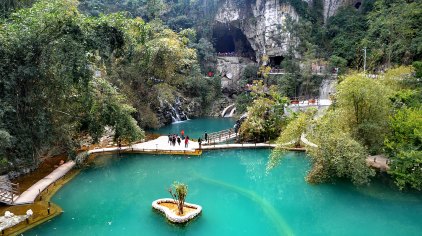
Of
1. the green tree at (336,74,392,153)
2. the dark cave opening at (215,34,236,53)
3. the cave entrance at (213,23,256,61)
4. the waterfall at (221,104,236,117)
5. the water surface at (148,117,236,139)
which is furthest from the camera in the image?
the dark cave opening at (215,34,236,53)

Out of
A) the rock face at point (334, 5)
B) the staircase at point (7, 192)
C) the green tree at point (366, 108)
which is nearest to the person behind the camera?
the staircase at point (7, 192)

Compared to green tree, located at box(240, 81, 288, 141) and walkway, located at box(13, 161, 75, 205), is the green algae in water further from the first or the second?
green tree, located at box(240, 81, 288, 141)

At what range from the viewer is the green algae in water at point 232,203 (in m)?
15.1

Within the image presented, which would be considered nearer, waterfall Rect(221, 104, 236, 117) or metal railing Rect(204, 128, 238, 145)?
metal railing Rect(204, 128, 238, 145)

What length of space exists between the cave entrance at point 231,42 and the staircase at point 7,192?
40805 mm

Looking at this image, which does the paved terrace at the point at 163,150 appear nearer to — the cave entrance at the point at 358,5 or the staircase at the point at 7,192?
the staircase at the point at 7,192

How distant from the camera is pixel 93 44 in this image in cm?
1783

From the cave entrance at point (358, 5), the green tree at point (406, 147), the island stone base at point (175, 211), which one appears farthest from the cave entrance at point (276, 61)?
the island stone base at point (175, 211)

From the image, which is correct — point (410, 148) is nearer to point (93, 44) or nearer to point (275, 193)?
point (275, 193)

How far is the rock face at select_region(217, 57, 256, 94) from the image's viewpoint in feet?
170

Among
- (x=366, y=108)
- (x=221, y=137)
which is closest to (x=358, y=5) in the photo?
(x=221, y=137)

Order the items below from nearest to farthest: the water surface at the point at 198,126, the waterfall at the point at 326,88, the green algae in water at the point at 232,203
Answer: the green algae in water at the point at 232,203
the water surface at the point at 198,126
the waterfall at the point at 326,88

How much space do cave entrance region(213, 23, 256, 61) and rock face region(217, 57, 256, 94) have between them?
113 inches

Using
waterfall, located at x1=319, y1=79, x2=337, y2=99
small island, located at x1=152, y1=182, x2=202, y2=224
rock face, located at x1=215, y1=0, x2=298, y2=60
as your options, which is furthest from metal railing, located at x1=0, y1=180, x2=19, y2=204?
rock face, located at x1=215, y1=0, x2=298, y2=60
